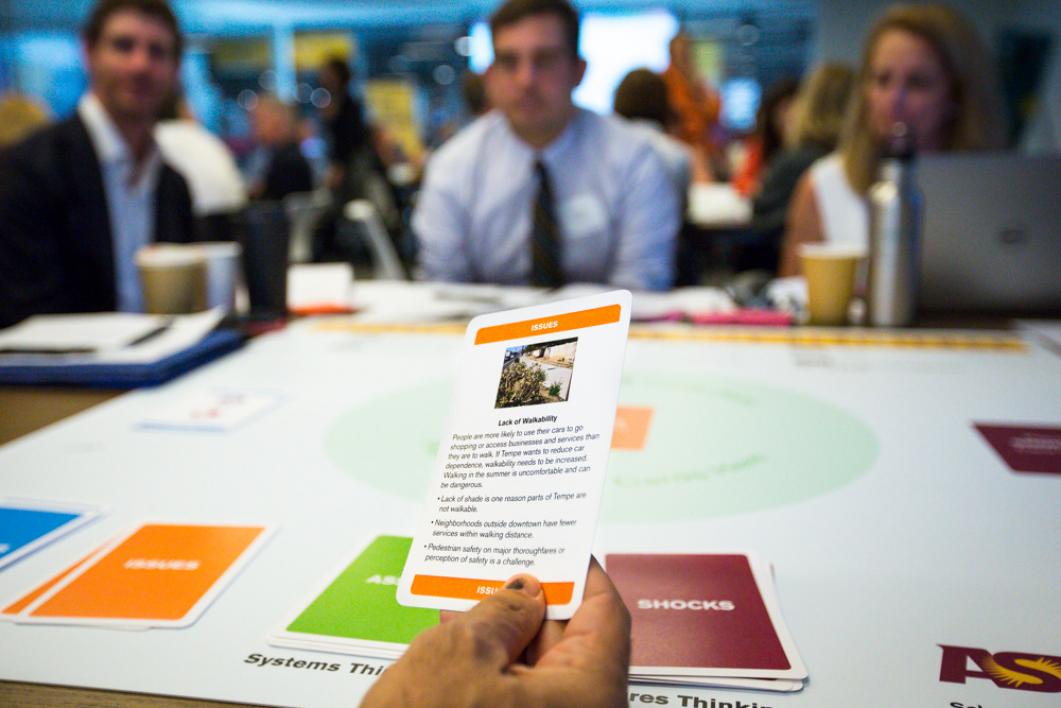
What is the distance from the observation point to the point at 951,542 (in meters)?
0.76

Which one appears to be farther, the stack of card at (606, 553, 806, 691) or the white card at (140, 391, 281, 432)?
the white card at (140, 391, 281, 432)

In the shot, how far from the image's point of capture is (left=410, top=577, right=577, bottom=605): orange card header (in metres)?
0.54

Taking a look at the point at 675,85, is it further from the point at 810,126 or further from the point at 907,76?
the point at 907,76

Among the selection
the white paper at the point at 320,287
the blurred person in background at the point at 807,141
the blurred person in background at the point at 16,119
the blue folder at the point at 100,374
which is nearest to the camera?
the blue folder at the point at 100,374

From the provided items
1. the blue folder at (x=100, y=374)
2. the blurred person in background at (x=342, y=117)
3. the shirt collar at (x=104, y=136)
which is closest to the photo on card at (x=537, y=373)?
the blue folder at (x=100, y=374)

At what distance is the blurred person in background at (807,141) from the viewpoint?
11.2ft

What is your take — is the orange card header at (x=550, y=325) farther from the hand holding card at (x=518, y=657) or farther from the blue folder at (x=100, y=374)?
the blue folder at (x=100, y=374)

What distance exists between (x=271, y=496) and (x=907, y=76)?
2.23 m

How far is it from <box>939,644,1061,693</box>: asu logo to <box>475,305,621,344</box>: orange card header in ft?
1.17

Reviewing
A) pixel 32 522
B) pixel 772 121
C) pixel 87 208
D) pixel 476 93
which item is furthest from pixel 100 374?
pixel 772 121

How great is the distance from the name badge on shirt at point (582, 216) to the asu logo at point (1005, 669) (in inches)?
84.0

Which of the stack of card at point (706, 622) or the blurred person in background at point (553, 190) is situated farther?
the blurred person in background at point (553, 190)

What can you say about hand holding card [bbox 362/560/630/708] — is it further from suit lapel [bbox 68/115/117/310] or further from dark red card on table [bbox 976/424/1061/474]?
suit lapel [bbox 68/115/117/310]

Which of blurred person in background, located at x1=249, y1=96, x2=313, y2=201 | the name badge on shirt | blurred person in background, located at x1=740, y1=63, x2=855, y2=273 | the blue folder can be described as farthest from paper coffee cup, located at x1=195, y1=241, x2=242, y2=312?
blurred person in background, located at x1=249, y1=96, x2=313, y2=201
